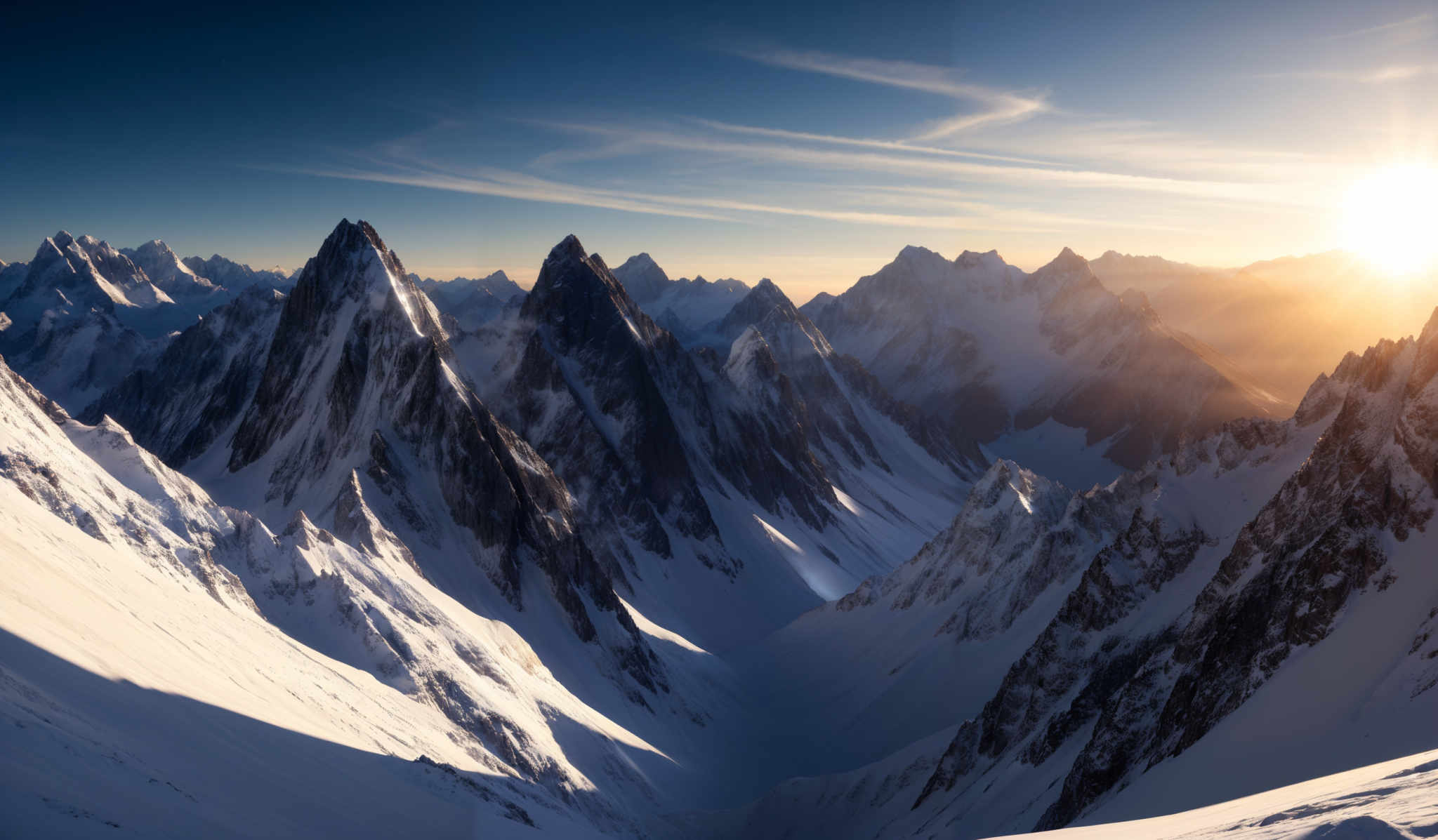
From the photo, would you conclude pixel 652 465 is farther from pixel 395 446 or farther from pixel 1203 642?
pixel 1203 642

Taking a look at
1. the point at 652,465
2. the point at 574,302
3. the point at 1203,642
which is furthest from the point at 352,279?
the point at 1203,642

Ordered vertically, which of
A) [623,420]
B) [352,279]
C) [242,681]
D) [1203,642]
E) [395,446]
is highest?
[352,279]

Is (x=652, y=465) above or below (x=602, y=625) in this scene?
above

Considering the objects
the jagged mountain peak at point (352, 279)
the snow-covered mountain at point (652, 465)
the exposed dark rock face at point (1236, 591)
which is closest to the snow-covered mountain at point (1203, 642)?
the exposed dark rock face at point (1236, 591)

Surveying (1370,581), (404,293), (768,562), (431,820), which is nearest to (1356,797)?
(1370,581)

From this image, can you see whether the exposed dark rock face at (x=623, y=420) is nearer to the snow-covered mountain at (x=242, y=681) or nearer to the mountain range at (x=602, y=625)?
the mountain range at (x=602, y=625)

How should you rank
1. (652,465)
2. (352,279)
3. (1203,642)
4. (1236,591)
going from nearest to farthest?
(1236,591)
(1203,642)
(352,279)
(652,465)

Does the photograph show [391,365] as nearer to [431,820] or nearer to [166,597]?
[166,597]
